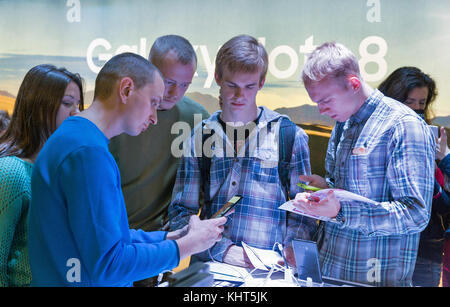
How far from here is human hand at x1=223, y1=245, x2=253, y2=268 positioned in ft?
6.77

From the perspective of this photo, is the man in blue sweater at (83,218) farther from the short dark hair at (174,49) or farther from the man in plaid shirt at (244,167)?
the short dark hair at (174,49)

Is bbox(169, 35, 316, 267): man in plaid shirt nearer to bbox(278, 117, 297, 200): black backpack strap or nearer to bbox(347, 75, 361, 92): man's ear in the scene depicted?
bbox(278, 117, 297, 200): black backpack strap

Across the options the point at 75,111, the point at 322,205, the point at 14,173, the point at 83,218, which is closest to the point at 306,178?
the point at 322,205

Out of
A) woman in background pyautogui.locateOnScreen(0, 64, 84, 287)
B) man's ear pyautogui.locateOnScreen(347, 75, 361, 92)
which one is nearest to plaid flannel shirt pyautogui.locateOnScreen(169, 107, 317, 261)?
man's ear pyautogui.locateOnScreen(347, 75, 361, 92)

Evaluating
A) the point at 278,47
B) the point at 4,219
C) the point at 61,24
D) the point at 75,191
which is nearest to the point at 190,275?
the point at 75,191

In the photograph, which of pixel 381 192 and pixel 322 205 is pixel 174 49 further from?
pixel 381 192

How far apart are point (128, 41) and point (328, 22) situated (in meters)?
1.38

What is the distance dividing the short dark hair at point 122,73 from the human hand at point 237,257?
1040 mm

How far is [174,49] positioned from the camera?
7.80 ft

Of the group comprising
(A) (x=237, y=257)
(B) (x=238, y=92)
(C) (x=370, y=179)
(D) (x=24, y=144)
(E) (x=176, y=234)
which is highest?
(B) (x=238, y=92)

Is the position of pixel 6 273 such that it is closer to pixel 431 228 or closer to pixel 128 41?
pixel 128 41

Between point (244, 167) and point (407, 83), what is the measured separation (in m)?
1.14

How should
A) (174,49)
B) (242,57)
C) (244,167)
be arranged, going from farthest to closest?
(174,49), (244,167), (242,57)

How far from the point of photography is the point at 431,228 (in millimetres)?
2350
